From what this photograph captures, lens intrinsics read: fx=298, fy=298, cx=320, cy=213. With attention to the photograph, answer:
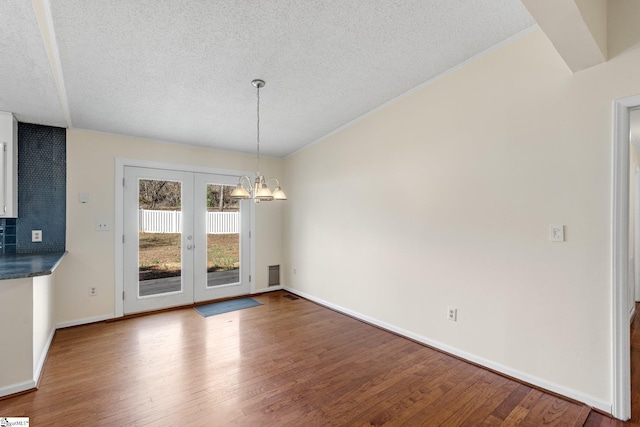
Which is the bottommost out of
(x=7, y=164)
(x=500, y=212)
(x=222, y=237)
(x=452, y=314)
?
(x=452, y=314)

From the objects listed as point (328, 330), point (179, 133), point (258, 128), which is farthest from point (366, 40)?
point (328, 330)

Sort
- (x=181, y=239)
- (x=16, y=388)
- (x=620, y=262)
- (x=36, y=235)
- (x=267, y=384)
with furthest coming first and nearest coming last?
(x=181, y=239) < (x=36, y=235) < (x=267, y=384) < (x=16, y=388) < (x=620, y=262)

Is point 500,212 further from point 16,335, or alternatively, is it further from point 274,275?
point 16,335

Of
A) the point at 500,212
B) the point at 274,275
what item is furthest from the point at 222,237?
the point at 500,212

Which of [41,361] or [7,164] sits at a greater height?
[7,164]

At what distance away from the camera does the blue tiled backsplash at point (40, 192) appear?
3.48 metres

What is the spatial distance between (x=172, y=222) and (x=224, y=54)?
276 cm

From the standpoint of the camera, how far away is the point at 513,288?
2.62 meters

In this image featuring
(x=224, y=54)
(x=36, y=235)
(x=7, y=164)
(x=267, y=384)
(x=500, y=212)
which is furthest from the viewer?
(x=36, y=235)

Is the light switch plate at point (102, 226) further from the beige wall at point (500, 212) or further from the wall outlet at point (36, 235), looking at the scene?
the beige wall at point (500, 212)

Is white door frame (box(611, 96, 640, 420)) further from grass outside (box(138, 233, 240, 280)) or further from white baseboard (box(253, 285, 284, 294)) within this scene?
grass outside (box(138, 233, 240, 280))

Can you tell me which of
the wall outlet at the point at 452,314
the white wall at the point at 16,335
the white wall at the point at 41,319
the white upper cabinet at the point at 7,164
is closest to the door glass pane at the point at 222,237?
the white wall at the point at 41,319

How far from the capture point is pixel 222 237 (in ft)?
16.1

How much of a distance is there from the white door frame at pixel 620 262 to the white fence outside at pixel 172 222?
461 centimetres
